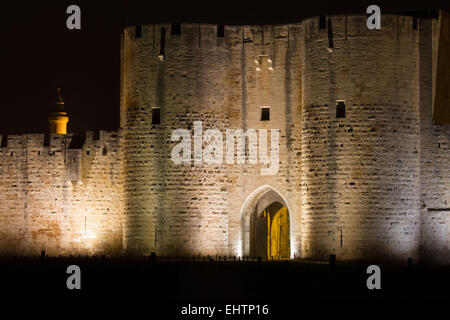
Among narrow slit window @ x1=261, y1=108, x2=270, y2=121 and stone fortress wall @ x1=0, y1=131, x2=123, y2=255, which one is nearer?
narrow slit window @ x1=261, y1=108, x2=270, y2=121

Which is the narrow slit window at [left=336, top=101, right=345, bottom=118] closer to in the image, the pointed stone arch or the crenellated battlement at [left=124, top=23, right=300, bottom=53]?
the crenellated battlement at [left=124, top=23, right=300, bottom=53]

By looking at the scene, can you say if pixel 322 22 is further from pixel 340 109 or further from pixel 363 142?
pixel 363 142

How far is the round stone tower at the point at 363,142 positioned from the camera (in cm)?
3831

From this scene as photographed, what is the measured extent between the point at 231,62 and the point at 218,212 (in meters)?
4.42

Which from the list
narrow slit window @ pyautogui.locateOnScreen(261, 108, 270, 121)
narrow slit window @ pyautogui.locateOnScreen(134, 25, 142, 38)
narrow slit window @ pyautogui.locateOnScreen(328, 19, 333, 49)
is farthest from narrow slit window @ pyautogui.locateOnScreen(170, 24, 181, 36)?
narrow slit window @ pyautogui.locateOnScreen(328, 19, 333, 49)

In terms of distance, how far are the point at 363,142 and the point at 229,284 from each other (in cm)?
639

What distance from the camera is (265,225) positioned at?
4312 centimetres

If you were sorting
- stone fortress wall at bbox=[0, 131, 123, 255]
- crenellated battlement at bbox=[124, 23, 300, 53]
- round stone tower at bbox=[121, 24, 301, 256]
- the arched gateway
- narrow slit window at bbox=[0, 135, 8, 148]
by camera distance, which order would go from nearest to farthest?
round stone tower at bbox=[121, 24, 301, 256] < crenellated battlement at bbox=[124, 23, 300, 53] < the arched gateway < stone fortress wall at bbox=[0, 131, 123, 255] < narrow slit window at bbox=[0, 135, 8, 148]

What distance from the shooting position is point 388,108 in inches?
1519

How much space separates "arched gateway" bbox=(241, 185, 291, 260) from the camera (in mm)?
41531

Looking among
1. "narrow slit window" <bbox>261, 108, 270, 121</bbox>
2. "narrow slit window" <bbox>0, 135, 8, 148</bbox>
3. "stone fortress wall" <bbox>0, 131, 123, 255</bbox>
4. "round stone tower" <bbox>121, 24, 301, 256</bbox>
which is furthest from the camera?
"narrow slit window" <bbox>0, 135, 8, 148</bbox>

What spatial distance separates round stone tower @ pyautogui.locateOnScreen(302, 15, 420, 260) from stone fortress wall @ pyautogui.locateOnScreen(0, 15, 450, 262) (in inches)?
1.5
